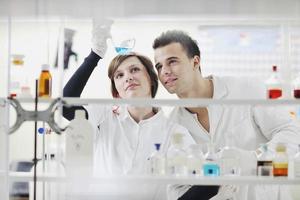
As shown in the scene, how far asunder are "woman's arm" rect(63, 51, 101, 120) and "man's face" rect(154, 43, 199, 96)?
11.8 inches

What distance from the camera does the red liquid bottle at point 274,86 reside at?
181 centimetres

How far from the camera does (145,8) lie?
1915mm

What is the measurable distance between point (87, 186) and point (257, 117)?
881 mm

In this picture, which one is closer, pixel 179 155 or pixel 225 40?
pixel 179 155

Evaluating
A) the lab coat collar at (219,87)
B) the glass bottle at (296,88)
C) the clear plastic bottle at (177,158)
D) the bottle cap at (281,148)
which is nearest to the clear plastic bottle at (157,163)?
the clear plastic bottle at (177,158)

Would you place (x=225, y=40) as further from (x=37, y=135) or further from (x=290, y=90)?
(x=37, y=135)

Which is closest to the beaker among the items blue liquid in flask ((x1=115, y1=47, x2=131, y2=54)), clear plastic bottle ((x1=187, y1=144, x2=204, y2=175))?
blue liquid in flask ((x1=115, y1=47, x2=131, y2=54))

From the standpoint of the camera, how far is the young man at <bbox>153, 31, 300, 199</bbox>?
193 centimetres

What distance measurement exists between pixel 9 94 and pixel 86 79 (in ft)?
1.16

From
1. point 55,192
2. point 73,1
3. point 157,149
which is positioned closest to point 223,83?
point 157,149

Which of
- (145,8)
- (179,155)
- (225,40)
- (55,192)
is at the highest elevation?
(145,8)

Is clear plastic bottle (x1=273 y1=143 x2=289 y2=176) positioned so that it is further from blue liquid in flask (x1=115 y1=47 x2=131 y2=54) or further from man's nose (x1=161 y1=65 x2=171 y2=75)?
blue liquid in flask (x1=115 y1=47 x2=131 y2=54)

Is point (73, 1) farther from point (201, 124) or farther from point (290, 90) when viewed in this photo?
point (290, 90)

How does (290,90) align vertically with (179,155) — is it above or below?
above
